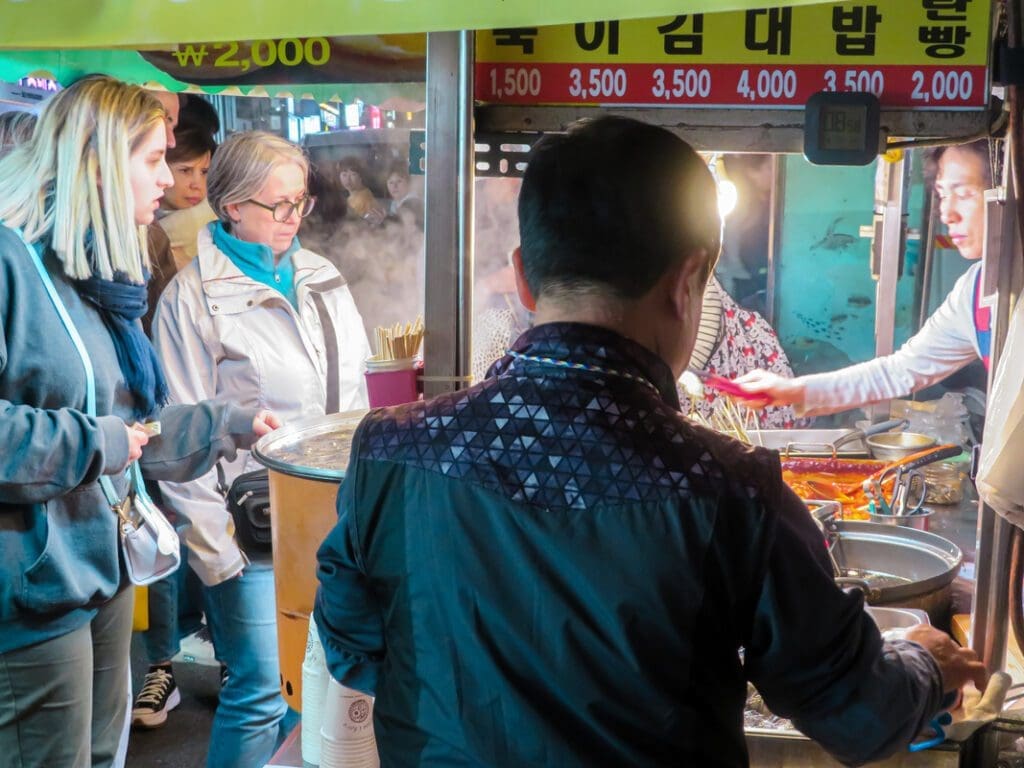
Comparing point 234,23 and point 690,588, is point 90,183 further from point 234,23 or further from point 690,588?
point 690,588

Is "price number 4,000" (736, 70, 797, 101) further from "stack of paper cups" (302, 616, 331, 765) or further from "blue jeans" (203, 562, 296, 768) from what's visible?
"blue jeans" (203, 562, 296, 768)

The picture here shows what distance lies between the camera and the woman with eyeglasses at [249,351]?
10.2 feet

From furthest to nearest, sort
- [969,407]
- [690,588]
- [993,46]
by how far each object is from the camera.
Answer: [969,407]
[993,46]
[690,588]

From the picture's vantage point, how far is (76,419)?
2.17 metres

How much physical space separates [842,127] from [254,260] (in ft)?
7.15

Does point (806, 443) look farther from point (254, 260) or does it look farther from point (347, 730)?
point (347, 730)

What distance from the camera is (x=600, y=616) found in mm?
1061

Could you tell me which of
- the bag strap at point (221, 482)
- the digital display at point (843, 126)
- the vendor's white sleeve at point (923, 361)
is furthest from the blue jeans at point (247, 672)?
the digital display at point (843, 126)

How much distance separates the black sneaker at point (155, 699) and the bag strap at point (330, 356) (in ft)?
4.78

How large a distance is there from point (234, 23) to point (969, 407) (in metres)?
5.38

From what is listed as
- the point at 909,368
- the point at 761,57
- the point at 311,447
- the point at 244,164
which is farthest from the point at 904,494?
the point at 244,164

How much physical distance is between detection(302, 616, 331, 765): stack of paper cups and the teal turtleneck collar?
203cm

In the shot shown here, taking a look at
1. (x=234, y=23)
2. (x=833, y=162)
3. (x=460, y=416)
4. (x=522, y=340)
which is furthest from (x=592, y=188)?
(x=234, y=23)

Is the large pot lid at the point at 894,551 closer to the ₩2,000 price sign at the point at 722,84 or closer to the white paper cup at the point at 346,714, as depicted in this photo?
the ₩2,000 price sign at the point at 722,84
